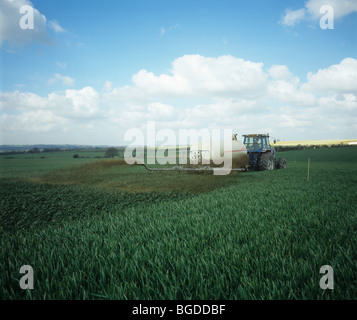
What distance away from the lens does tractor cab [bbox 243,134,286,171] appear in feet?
49.5

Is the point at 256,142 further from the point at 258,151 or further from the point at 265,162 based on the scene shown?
the point at 265,162

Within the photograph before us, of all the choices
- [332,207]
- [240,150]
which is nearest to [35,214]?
[332,207]

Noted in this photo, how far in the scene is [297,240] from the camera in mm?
3271

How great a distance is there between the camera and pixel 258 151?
15.0 m

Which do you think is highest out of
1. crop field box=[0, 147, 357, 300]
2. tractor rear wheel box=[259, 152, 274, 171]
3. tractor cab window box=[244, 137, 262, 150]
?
tractor cab window box=[244, 137, 262, 150]

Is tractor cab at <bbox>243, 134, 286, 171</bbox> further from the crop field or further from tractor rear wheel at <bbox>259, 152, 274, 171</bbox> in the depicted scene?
the crop field

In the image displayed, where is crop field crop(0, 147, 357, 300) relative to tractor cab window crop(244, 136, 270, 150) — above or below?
below

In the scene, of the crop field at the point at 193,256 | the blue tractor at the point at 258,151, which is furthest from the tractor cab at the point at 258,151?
the crop field at the point at 193,256

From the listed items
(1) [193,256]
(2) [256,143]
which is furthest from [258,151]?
(1) [193,256]

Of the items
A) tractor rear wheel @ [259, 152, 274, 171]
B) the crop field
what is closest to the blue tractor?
tractor rear wheel @ [259, 152, 274, 171]

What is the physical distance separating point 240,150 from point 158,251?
40.9 feet

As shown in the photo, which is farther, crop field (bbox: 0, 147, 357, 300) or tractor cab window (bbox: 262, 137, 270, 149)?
tractor cab window (bbox: 262, 137, 270, 149)
